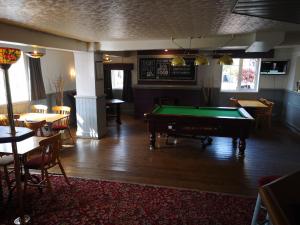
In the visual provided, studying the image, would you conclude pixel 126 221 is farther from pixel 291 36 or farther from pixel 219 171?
pixel 291 36

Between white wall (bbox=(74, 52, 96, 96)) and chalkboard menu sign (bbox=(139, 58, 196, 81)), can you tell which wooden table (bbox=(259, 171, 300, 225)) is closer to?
white wall (bbox=(74, 52, 96, 96))

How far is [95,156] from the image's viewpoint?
15.4 ft

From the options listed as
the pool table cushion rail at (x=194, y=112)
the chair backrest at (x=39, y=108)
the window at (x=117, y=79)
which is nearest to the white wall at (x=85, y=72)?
the chair backrest at (x=39, y=108)

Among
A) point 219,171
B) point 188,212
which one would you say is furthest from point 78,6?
point 219,171

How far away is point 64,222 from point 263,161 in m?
3.85

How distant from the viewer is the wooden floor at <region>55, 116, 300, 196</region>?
146 inches

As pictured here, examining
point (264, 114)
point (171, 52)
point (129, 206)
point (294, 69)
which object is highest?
point (171, 52)

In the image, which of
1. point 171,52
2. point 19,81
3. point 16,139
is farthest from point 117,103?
point 16,139

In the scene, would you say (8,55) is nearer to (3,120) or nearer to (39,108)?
(3,120)

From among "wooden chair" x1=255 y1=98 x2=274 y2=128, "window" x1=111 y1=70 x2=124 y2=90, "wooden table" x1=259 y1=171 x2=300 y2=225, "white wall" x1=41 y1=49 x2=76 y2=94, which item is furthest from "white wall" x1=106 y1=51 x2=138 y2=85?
"wooden table" x1=259 y1=171 x2=300 y2=225

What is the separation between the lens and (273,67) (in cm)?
777

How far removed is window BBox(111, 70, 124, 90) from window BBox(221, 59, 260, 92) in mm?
4119

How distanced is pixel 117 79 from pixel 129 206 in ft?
A: 23.0

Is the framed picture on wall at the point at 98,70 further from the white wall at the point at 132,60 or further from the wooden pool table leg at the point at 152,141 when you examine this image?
the white wall at the point at 132,60
